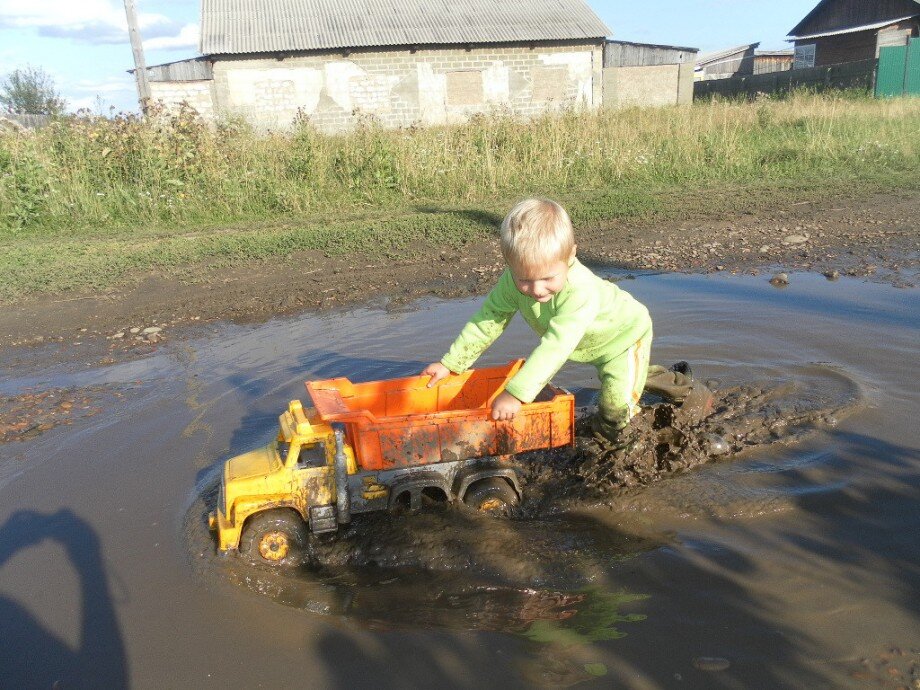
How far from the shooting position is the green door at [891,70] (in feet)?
82.2

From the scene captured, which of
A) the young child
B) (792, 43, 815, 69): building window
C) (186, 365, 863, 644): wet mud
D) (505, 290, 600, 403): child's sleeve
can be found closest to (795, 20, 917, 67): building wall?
(792, 43, 815, 69): building window

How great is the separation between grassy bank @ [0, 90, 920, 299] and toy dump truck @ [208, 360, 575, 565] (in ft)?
19.6

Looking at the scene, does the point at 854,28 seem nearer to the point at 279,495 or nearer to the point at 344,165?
the point at 344,165

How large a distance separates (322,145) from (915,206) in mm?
9321

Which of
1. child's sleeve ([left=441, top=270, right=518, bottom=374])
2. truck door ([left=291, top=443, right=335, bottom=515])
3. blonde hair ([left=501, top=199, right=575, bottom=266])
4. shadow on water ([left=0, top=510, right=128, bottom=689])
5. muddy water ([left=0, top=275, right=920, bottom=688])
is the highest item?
blonde hair ([left=501, top=199, right=575, bottom=266])

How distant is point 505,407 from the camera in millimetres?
3623

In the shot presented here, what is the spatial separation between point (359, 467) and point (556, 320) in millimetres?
1284

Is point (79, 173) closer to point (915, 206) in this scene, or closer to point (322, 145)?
point (322, 145)

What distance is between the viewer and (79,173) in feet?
39.2

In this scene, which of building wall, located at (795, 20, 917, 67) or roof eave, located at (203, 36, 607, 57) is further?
building wall, located at (795, 20, 917, 67)

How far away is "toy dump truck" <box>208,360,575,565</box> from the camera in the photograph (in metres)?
3.71

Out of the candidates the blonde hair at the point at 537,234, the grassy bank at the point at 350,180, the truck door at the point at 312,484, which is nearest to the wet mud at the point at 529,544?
the truck door at the point at 312,484

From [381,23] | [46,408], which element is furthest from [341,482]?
[381,23]

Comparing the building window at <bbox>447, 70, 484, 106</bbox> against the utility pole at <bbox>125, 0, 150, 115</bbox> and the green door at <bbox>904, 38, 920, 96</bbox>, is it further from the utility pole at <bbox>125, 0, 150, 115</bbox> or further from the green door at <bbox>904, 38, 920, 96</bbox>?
the green door at <bbox>904, 38, 920, 96</bbox>
